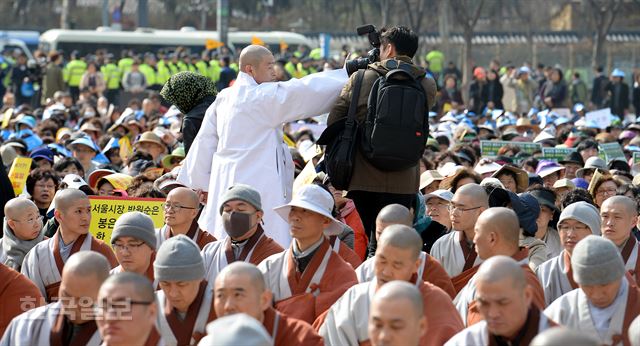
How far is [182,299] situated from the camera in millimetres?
6941

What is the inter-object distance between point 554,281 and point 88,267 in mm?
2791

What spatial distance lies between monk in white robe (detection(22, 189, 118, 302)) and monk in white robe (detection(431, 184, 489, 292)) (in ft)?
6.69

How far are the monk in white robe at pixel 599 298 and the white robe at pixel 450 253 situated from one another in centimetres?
155

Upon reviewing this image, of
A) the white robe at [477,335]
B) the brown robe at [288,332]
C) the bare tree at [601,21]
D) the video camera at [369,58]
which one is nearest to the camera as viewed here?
the white robe at [477,335]

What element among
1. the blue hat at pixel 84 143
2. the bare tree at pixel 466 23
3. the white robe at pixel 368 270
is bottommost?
the bare tree at pixel 466 23

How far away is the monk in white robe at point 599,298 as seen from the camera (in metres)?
6.75

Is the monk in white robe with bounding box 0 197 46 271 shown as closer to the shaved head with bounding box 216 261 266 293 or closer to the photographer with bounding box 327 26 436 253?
the photographer with bounding box 327 26 436 253

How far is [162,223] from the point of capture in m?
9.84

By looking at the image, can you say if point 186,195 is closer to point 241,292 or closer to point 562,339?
point 241,292

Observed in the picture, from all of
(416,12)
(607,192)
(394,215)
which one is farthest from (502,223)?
(416,12)

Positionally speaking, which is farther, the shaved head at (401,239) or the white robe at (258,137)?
the white robe at (258,137)

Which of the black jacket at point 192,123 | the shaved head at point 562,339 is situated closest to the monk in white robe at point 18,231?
the black jacket at point 192,123

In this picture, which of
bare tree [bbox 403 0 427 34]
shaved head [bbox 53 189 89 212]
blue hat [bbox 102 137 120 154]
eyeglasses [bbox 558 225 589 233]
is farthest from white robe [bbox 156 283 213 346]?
bare tree [bbox 403 0 427 34]

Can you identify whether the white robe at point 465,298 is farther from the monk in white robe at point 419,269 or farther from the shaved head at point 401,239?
the shaved head at point 401,239
